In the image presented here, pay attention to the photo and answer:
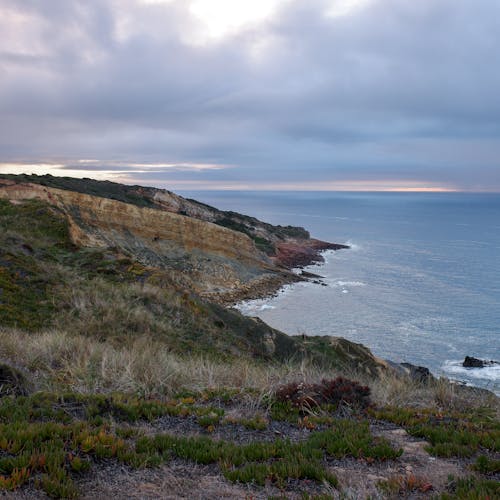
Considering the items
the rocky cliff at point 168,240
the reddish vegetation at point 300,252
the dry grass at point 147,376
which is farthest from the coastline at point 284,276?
the dry grass at point 147,376

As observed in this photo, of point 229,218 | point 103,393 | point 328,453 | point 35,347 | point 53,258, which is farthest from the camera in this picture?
point 229,218

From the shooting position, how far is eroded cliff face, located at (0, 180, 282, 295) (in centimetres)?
3953

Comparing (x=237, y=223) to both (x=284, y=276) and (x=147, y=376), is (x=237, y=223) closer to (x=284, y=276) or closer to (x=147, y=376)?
(x=284, y=276)

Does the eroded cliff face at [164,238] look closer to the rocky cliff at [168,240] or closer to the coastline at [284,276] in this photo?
the rocky cliff at [168,240]

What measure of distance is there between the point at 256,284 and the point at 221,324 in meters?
28.9

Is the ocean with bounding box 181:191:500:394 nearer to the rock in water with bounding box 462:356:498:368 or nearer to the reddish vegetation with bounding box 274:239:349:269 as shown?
the rock in water with bounding box 462:356:498:368

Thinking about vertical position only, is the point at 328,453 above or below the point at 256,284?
above

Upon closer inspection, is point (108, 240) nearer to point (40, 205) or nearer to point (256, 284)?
point (40, 205)

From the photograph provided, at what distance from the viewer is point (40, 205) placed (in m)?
32.7

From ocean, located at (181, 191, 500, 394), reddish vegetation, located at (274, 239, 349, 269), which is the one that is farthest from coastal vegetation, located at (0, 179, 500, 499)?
reddish vegetation, located at (274, 239, 349, 269)

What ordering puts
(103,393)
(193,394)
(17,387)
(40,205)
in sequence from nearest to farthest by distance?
(17,387) → (103,393) → (193,394) → (40,205)

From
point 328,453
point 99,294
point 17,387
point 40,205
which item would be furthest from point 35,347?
point 40,205

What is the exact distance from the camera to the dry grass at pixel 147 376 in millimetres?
7504

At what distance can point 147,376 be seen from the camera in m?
7.88
